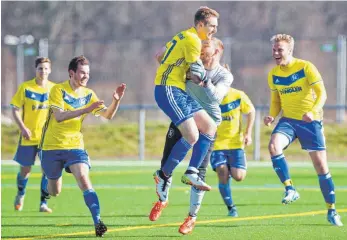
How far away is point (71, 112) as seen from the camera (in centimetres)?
988

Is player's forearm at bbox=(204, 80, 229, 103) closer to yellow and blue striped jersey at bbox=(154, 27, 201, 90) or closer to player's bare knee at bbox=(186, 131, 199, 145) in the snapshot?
yellow and blue striped jersey at bbox=(154, 27, 201, 90)

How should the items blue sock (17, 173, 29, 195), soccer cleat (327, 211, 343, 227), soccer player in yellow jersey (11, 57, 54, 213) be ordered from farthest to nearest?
soccer player in yellow jersey (11, 57, 54, 213), blue sock (17, 173, 29, 195), soccer cleat (327, 211, 343, 227)

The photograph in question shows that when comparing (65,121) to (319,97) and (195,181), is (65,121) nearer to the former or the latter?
(195,181)

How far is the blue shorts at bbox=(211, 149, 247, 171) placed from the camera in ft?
41.1

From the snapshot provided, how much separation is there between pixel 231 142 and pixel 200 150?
2963mm

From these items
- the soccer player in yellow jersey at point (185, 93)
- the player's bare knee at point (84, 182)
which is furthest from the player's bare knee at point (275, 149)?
the player's bare knee at point (84, 182)

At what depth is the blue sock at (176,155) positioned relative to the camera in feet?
31.8

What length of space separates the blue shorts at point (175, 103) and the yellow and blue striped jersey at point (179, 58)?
0.06 m

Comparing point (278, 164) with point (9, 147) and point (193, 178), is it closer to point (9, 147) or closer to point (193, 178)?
point (193, 178)

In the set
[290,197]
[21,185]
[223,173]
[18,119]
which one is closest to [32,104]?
[18,119]

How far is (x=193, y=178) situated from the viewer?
9516mm

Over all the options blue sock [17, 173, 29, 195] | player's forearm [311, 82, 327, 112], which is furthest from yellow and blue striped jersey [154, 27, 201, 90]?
blue sock [17, 173, 29, 195]

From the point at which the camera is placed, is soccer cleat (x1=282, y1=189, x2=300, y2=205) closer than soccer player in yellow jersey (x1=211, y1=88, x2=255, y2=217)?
Yes

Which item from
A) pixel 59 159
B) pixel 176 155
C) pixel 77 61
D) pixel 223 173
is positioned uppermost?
pixel 77 61
